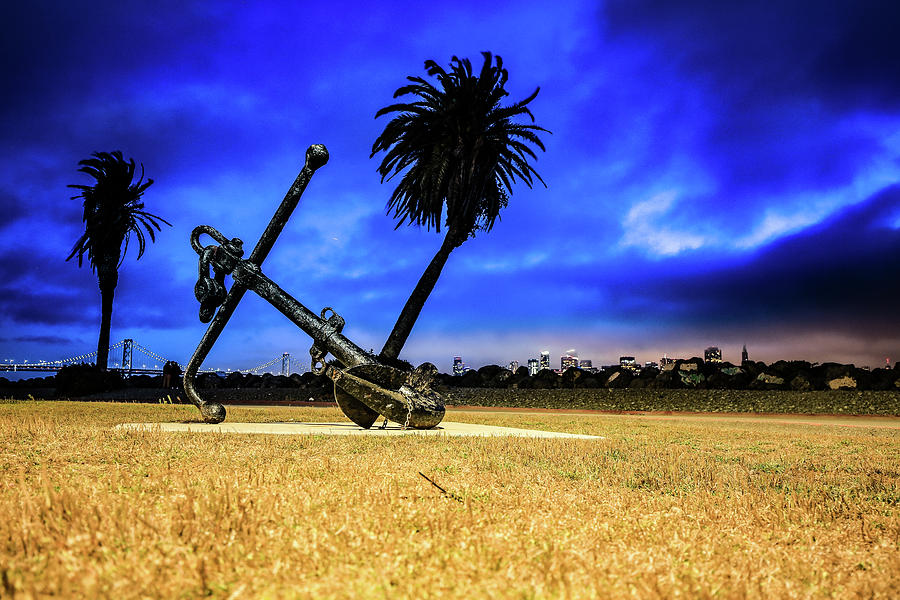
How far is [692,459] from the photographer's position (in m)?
5.76

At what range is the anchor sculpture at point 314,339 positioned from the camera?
25.6 feet

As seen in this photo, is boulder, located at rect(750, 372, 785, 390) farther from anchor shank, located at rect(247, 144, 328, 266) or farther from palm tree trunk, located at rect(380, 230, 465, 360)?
anchor shank, located at rect(247, 144, 328, 266)

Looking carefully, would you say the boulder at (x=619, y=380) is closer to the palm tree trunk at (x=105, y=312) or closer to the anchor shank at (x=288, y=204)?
the anchor shank at (x=288, y=204)

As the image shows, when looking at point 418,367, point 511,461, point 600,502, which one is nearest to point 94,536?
point 600,502

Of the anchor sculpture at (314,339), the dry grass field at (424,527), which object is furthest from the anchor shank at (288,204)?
the dry grass field at (424,527)

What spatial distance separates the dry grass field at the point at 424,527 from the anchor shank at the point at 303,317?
2581mm

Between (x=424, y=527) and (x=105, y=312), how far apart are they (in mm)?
34278

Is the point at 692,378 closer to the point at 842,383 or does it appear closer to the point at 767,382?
the point at 767,382

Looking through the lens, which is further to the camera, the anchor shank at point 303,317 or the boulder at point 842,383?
the boulder at point 842,383

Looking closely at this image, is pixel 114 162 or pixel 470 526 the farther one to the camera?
pixel 114 162

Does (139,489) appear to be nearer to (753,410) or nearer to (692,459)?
(692,459)

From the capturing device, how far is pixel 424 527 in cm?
276

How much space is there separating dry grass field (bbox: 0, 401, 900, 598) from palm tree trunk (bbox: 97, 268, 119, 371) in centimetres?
2893

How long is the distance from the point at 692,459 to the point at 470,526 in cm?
374
